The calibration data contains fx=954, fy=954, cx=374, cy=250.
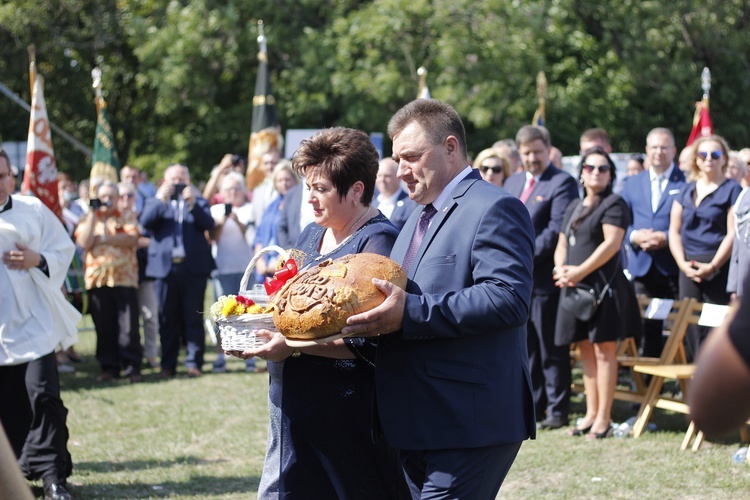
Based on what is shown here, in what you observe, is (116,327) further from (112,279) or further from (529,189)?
(529,189)

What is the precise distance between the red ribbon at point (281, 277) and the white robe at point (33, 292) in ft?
8.74

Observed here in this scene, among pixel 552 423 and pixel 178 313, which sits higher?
pixel 178 313

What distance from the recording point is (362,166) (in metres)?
4.23

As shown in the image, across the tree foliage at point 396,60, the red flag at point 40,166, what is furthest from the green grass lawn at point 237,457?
the tree foliage at point 396,60

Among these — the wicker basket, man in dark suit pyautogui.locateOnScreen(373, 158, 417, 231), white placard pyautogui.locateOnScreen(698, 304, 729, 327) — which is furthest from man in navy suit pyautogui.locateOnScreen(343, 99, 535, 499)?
man in dark suit pyautogui.locateOnScreen(373, 158, 417, 231)

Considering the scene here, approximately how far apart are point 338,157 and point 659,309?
15.4ft

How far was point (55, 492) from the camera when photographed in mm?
6098

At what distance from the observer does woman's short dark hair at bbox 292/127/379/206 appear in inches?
165

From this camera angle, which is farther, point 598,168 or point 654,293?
point 654,293

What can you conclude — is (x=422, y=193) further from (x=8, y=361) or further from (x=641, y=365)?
(x=641, y=365)

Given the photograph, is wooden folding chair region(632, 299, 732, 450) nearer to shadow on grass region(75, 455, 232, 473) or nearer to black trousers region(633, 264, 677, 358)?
black trousers region(633, 264, 677, 358)

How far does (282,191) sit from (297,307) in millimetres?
7303

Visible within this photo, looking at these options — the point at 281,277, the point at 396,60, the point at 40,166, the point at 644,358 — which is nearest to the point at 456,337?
the point at 281,277

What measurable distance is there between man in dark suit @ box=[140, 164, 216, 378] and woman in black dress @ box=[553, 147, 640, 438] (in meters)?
4.87
